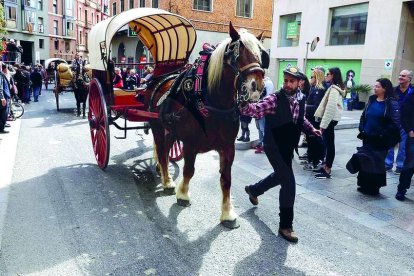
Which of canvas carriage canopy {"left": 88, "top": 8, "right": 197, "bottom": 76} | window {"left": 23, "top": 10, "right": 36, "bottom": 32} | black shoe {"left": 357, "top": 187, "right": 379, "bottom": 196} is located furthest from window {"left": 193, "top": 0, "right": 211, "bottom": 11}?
window {"left": 23, "top": 10, "right": 36, "bottom": 32}

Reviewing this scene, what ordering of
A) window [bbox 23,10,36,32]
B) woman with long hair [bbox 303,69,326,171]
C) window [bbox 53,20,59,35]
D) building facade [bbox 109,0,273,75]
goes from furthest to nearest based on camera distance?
window [bbox 53,20,59,35] → window [bbox 23,10,36,32] → building facade [bbox 109,0,273,75] → woman with long hair [bbox 303,69,326,171]

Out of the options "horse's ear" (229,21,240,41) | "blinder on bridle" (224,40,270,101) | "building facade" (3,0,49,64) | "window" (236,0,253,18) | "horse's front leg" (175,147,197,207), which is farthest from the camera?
"building facade" (3,0,49,64)

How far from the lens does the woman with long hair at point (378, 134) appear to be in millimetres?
5359

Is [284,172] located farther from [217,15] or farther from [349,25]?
[217,15]

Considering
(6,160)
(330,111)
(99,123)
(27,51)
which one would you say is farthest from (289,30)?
(27,51)

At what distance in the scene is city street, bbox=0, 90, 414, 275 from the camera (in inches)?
133

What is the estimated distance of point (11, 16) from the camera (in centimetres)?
4231

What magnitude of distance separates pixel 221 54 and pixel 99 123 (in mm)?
3166

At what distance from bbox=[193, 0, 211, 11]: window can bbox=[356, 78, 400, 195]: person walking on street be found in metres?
22.6

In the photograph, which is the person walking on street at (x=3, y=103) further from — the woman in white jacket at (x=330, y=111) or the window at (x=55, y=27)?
the window at (x=55, y=27)

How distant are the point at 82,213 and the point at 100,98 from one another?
208 cm

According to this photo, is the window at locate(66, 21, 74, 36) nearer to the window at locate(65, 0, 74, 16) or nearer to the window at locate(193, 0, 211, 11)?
the window at locate(65, 0, 74, 16)

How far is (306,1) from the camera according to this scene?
19.9 metres

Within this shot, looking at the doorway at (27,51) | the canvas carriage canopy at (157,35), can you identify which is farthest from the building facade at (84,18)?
the canvas carriage canopy at (157,35)
